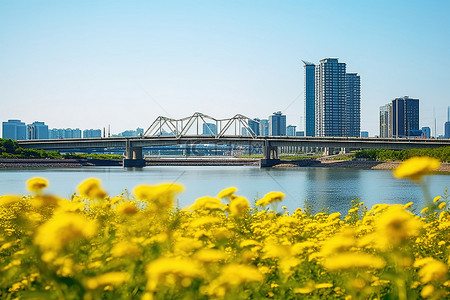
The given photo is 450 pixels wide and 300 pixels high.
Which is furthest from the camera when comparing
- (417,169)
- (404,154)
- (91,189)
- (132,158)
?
(132,158)

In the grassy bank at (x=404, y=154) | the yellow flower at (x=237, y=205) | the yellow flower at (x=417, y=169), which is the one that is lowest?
the grassy bank at (x=404, y=154)

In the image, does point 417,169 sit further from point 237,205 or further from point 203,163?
point 203,163

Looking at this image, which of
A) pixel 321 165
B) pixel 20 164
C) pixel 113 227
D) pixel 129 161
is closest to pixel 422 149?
pixel 321 165

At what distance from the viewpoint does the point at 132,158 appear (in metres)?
108

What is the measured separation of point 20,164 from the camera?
9288 centimetres

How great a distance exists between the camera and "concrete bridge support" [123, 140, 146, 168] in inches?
4021

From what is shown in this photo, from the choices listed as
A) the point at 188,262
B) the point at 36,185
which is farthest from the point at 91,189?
the point at 188,262

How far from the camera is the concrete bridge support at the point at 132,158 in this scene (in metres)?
102

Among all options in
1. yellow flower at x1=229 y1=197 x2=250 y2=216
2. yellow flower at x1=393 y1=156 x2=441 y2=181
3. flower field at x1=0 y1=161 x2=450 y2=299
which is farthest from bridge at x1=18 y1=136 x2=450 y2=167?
yellow flower at x1=393 y1=156 x2=441 y2=181

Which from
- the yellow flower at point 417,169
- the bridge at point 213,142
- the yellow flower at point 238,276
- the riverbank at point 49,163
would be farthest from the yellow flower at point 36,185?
the riverbank at point 49,163

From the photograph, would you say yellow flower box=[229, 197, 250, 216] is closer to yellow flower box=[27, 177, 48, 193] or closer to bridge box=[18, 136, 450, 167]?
yellow flower box=[27, 177, 48, 193]

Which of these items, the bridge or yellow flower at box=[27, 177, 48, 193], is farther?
the bridge

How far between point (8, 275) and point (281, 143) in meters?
96.8

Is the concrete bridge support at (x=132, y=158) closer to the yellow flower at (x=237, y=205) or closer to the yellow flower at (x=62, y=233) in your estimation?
the yellow flower at (x=237, y=205)
